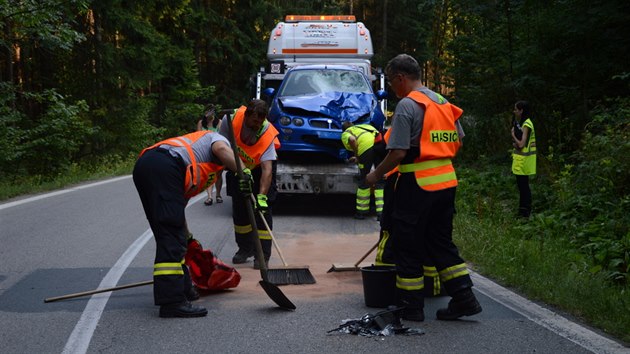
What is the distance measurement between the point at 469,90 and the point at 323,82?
6.81 meters

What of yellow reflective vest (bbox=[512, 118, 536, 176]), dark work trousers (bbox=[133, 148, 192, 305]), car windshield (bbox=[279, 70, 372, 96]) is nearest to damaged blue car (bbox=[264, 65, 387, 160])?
car windshield (bbox=[279, 70, 372, 96])

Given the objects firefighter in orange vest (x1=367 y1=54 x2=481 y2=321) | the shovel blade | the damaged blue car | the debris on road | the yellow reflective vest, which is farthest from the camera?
the damaged blue car

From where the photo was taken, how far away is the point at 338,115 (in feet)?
39.5

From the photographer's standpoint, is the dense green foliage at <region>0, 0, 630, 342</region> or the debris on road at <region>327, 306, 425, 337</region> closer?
the debris on road at <region>327, 306, 425, 337</region>

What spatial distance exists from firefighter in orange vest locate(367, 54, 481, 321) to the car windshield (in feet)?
23.5

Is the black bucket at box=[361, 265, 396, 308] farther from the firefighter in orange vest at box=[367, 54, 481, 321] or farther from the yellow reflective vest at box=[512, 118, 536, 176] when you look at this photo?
the yellow reflective vest at box=[512, 118, 536, 176]

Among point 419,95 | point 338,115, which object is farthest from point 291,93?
point 419,95

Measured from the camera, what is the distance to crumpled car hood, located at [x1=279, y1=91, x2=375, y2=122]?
12.0m

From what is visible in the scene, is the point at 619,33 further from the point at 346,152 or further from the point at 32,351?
the point at 32,351

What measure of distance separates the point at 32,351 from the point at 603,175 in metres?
8.11

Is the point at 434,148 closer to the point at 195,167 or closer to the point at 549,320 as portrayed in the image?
the point at 549,320

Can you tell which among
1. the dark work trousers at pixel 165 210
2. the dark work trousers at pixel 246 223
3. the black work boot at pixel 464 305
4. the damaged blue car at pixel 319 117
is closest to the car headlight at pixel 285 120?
→ the damaged blue car at pixel 319 117

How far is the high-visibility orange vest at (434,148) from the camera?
18.3 ft

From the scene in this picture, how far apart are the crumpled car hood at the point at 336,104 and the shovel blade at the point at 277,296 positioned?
6272mm
